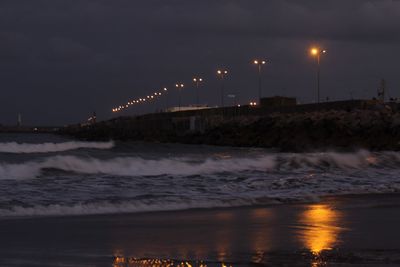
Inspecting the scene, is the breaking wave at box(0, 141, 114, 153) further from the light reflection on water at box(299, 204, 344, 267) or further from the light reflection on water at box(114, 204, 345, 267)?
the light reflection on water at box(114, 204, 345, 267)

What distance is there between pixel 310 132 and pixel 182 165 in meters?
23.4

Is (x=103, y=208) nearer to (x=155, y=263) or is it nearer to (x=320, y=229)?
(x=320, y=229)

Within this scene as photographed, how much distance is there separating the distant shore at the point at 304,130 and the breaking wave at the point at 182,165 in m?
9.89

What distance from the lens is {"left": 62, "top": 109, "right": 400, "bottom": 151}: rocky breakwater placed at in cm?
3672

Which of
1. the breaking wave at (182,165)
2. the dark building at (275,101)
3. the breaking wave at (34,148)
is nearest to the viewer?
the breaking wave at (182,165)

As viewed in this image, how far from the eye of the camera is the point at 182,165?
819 inches

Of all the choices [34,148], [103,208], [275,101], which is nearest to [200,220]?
[103,208]

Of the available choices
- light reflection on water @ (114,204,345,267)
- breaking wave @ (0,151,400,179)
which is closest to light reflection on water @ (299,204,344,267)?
light reflection on water @ (114,204,345,267)

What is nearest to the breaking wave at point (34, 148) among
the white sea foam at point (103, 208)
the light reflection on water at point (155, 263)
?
the white sea foam at point (103, 208)

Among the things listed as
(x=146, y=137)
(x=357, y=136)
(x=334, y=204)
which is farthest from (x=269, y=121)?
(x=334, y=204)

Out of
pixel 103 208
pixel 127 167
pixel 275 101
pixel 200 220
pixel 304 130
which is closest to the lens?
pixel 200 220

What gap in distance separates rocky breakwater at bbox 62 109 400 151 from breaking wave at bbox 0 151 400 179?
10327mm

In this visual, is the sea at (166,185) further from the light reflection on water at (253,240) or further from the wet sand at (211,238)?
the light reflection on water at (253,240)

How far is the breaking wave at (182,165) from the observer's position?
18.1m
